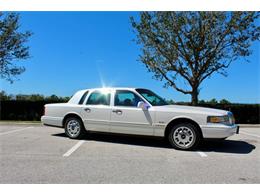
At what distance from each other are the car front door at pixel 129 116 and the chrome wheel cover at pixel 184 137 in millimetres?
681

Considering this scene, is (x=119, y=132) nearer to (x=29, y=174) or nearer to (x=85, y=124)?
(x=85, y=124)

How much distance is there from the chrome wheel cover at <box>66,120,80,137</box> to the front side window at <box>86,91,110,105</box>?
793mm

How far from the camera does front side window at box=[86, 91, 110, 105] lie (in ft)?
24.7

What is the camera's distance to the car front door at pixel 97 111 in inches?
290

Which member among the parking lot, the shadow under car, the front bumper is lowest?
the parking lot

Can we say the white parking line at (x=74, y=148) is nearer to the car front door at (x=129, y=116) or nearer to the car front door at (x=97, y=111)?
the car front door at (x=97, y=111)

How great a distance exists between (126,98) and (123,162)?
8.08 ft

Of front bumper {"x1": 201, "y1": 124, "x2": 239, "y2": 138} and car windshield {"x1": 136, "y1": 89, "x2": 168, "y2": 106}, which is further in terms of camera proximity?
car windshield {"x1": 136, "y1": 89, "x2": 168, "y2": 106}

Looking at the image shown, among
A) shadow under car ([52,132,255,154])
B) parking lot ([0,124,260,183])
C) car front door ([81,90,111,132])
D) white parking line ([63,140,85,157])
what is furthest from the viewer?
car front door ([81,90,111,132])

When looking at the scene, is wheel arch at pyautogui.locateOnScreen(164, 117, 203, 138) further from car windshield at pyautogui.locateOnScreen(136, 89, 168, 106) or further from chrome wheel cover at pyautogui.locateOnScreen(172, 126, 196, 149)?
car windshield at pyautogui.locateOnScreen(136, 89, 168, 106)

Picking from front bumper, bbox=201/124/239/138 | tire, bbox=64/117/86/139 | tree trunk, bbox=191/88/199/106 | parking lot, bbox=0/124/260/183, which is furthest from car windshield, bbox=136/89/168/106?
tree trunk, bbox=191/88/199/106

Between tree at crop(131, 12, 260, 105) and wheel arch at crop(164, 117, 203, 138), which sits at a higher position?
tree at crop(131, 12, 260, 105)

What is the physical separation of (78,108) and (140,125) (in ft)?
7.06
